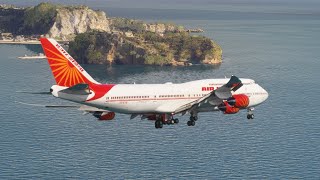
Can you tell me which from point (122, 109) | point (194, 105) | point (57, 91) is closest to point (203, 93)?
point (194, 105)

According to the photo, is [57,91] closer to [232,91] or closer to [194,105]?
[194,105]

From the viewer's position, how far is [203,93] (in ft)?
472

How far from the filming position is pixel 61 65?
5271 inches

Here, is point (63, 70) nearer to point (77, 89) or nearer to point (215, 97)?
point (77, 89)

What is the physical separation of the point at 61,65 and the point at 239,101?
3655 cm

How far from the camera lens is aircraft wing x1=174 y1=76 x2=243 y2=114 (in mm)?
136125

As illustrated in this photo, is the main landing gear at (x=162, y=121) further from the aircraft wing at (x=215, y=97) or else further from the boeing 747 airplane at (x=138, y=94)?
the aircraft wing at (x=215, y=97)

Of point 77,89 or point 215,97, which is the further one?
point 215,97

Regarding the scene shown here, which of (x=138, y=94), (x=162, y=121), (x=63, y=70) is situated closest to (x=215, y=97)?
(x=162, y=121)

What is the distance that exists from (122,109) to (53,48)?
59.3 feet

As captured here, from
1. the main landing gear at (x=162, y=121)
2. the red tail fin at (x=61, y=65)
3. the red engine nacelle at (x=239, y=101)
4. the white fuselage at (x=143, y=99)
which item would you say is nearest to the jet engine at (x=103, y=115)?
the white fuselage at (x=143, y=99)

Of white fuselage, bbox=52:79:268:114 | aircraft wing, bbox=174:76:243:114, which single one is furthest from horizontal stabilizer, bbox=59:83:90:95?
aircraft wing, bbox=174:76:243:114

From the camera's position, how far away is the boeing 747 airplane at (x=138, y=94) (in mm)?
132750

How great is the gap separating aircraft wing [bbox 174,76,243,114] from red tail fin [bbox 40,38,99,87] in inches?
810
